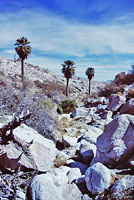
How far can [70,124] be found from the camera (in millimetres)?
10211

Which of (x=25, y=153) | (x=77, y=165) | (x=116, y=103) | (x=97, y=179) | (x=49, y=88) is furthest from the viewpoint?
(x=49, y=88)

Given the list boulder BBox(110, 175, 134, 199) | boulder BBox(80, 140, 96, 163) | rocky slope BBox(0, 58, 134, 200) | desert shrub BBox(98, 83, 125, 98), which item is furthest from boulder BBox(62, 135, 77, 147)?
desert shrub BBox(98, 83, 125, 98)

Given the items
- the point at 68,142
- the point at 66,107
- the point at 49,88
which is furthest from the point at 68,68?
the point at 68,142

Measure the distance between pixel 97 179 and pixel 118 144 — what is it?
109 centimetres

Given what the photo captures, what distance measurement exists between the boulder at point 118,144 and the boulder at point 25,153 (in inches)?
56.6

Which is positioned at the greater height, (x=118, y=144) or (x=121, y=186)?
(x=118, y=144)

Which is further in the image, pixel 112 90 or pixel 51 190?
pixel 112 90

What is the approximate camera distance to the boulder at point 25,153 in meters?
3.86

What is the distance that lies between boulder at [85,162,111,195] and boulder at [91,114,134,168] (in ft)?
2.14

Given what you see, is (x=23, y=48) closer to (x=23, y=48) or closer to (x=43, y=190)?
(x=23, y=48)

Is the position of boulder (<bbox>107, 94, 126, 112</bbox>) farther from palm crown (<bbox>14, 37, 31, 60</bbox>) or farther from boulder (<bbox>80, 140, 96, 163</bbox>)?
palm crown (<bbox>14, 37, 31, 60</bbox>)

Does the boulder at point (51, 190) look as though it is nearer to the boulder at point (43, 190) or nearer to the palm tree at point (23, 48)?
the boulder at point (43, 190)

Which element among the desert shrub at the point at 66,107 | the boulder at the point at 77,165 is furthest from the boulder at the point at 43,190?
the desert shrub at the point at 66,107

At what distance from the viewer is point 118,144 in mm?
4168
